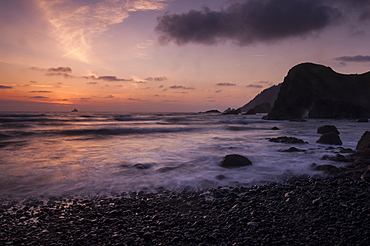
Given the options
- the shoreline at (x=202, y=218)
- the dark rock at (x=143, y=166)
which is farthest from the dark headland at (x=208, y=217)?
the dark rock at (x=143, y=166)

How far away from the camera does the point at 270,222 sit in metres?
3.49

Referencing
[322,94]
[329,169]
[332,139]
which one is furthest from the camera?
[322,94]

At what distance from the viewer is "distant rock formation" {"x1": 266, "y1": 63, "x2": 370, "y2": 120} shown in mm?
63312

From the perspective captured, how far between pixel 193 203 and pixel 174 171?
112 inches

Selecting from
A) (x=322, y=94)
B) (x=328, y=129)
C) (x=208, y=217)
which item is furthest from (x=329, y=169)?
(x=322, y=94)

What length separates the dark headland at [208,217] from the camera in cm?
305

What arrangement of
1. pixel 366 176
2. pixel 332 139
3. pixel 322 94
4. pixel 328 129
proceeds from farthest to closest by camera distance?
pixel 322 94 → pixel 328 129 → pixel 332 139 → pixel 366 176

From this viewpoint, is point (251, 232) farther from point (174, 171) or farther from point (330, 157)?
point (330, 157)

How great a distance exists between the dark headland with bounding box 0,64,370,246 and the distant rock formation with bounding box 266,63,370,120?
58.5m

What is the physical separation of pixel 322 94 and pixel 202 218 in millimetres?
77989

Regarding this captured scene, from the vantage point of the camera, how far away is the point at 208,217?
3723 millimetres

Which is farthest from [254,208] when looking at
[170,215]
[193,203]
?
[170,215]

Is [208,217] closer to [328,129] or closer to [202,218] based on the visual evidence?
[202,218]

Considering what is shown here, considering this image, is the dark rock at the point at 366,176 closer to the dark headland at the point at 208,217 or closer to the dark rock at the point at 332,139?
the dark headland at the point at 208,217
